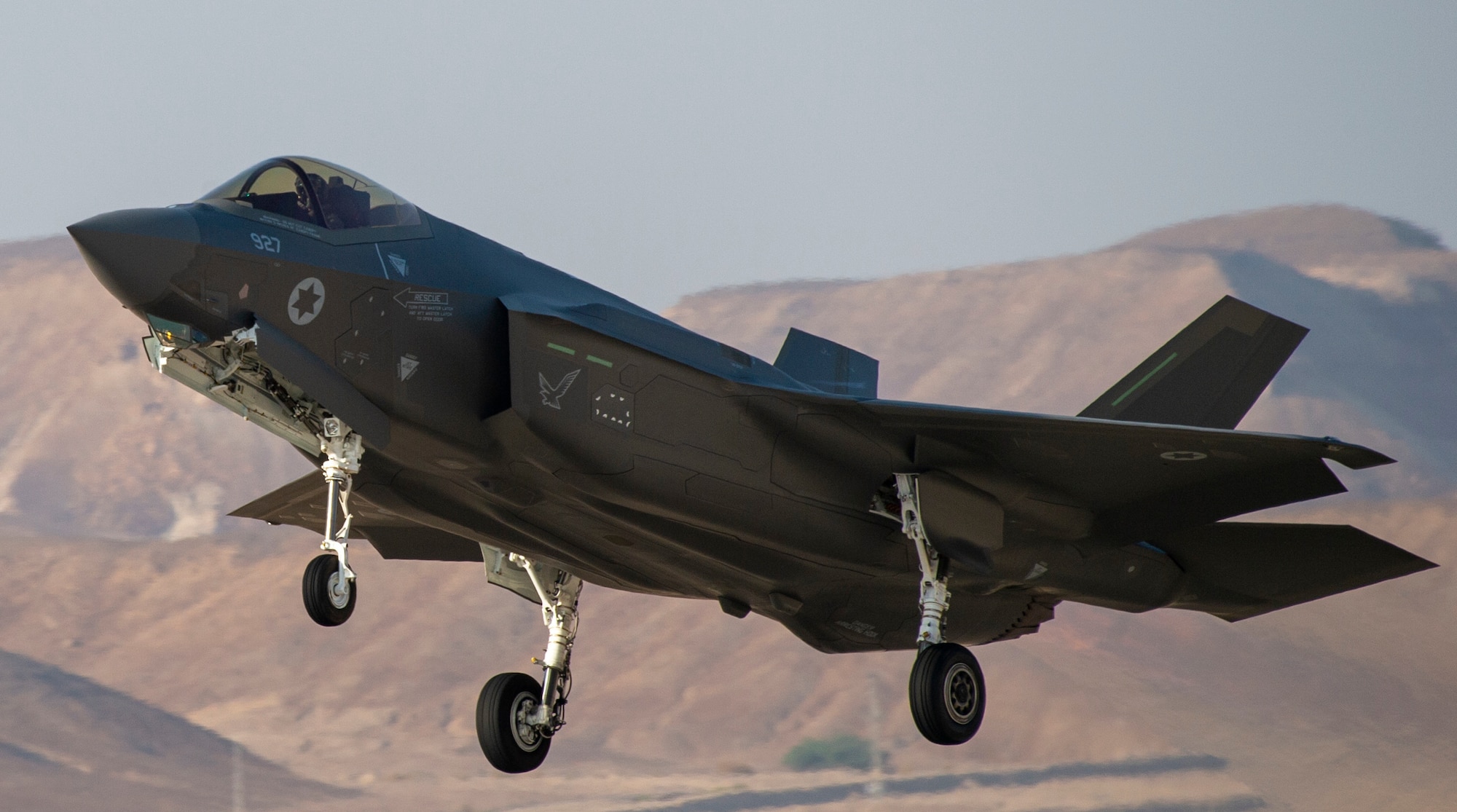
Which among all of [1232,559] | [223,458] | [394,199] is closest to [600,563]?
[394,199]

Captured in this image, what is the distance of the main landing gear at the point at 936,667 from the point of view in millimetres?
15375

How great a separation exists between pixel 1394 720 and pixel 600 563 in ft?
110

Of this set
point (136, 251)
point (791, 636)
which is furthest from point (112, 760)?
point (136, 251)

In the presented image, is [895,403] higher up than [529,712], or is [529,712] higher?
[895,403]

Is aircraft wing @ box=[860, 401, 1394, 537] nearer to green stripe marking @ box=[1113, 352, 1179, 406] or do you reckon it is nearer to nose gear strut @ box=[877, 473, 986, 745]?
nose gear strut @ box=[877, 473, 986, 745]

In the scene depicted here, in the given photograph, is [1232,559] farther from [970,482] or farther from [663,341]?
[663,341]

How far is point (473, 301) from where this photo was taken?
14352mm

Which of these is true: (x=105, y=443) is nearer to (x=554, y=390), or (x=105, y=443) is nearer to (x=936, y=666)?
(x=554, y=390)

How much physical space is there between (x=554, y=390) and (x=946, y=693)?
475cm

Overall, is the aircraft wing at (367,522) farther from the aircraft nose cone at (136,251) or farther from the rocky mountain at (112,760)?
the rocky mountain at (112,760)

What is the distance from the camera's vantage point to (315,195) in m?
13.9

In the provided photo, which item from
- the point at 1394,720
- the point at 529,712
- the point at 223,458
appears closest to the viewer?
the point at 529,712

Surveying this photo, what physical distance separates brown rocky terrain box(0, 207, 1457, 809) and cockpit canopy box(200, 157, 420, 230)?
3561cm

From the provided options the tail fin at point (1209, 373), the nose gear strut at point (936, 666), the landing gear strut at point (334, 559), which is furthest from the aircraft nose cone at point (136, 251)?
the tail fin at point (1209, 373)
